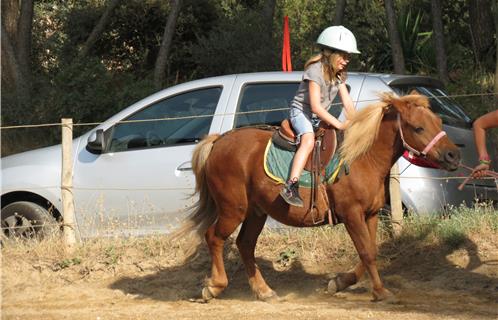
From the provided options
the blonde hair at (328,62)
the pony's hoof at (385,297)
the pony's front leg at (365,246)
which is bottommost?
the pony's hoof at (385,297)

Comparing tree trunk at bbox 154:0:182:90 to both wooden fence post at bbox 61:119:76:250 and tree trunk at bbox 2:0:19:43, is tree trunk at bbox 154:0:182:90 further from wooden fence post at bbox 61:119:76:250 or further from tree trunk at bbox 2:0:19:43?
wooden fence post at bbox 61:119:76:250

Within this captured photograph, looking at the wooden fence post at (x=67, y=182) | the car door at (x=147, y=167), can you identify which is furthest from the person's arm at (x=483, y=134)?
the wooden fence post at (x=67, y=182)

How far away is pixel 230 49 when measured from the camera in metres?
18.6

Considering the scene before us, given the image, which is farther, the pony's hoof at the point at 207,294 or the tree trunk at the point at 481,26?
the tree trunk at the point at 481,26

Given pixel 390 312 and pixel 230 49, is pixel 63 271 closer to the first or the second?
pixel 390 312

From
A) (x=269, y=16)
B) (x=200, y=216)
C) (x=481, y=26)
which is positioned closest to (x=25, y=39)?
(x=269, y=16)

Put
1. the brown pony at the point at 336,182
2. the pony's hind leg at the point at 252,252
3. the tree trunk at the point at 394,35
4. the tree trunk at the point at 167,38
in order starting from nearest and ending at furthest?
1. the brown pony at the point at 336,182
2. the pony's hind leg at the point at 252,252
3. the tree trunk at the point at 394,35
4. the tree trunk at the point at 167,38

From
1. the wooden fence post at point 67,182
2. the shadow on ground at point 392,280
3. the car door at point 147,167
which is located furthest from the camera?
the wooden fence post at point 67,182

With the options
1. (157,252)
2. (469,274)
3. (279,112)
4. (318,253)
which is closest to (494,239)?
(469,274)

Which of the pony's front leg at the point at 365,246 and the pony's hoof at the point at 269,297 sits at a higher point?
the pony's front leg at the point at 365,246

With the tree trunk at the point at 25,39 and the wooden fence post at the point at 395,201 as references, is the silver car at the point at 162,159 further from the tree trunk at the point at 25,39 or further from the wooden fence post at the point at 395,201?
the tree trunk at the point at 25,39

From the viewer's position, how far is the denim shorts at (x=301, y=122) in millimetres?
7586

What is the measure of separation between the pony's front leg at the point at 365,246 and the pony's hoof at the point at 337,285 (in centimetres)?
50

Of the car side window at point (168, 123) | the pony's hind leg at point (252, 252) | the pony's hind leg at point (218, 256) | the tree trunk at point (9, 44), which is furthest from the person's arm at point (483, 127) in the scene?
the tree trunk at point (9, 44)
